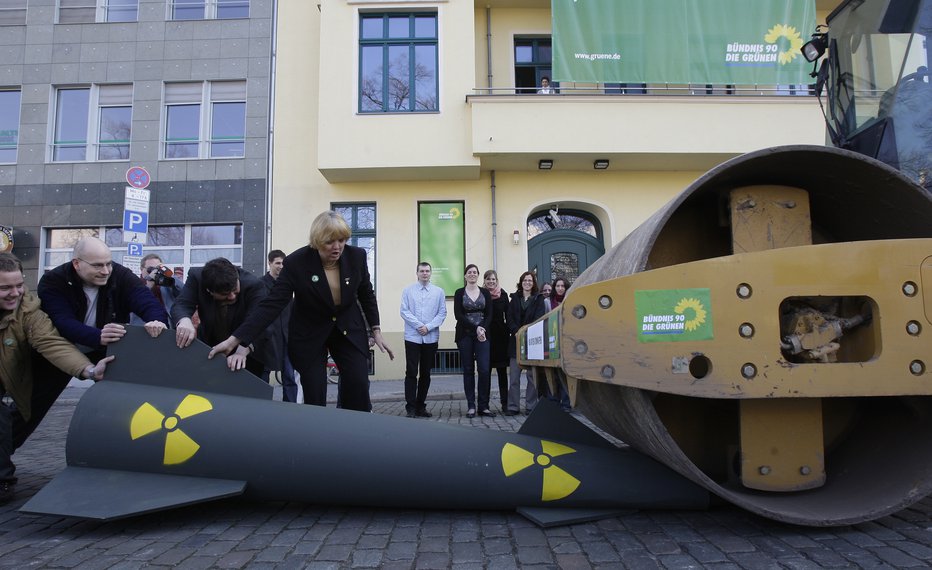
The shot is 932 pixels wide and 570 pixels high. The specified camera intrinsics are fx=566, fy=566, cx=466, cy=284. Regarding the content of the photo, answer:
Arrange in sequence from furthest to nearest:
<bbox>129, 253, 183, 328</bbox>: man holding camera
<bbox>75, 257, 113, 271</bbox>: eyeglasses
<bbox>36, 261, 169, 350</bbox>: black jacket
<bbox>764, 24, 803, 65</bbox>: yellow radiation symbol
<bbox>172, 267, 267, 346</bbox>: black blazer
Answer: <bbox>764, 24, 803, 65</bbox>: yellow radiation symbol, <bbox>129, 253, 183, 328</bbox>: man holding camera, <bbox>172, 267, 267, 346</bbox>: black blazer, <bbox>75, 257, 113, 271</bbox>: eyeglasses, <bbox>36, 261, 169, 350</bbox>: black jacket

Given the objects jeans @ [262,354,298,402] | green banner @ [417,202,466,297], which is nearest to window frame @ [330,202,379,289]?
green banner @ [417,202,466,297]

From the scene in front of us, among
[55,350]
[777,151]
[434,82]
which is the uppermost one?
[434,82]

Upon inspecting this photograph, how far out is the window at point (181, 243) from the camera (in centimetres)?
1264

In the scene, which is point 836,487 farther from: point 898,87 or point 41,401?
point 41,401

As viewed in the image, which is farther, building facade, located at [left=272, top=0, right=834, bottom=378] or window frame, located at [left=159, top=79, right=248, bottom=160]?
window frame, located at [left=159, top=79, right=248, bottom=160]

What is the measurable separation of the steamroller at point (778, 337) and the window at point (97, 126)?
13.7m

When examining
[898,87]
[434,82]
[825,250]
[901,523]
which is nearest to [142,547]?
[825,250]

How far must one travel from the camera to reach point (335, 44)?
38.2 feet

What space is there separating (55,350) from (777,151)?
3946 mm

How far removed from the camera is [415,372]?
6.73m

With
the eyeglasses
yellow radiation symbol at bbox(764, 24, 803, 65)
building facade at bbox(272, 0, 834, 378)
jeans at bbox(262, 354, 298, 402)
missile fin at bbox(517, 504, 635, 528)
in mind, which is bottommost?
missile fin at bbox(517, 504, 635, 528)

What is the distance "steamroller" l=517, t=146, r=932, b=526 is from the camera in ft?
7.04

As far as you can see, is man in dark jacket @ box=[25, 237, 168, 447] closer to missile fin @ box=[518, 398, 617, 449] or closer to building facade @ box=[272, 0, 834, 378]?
missile fin @ box=[518, 398, 617, 449]

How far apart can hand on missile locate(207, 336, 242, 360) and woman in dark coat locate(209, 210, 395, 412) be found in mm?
350
